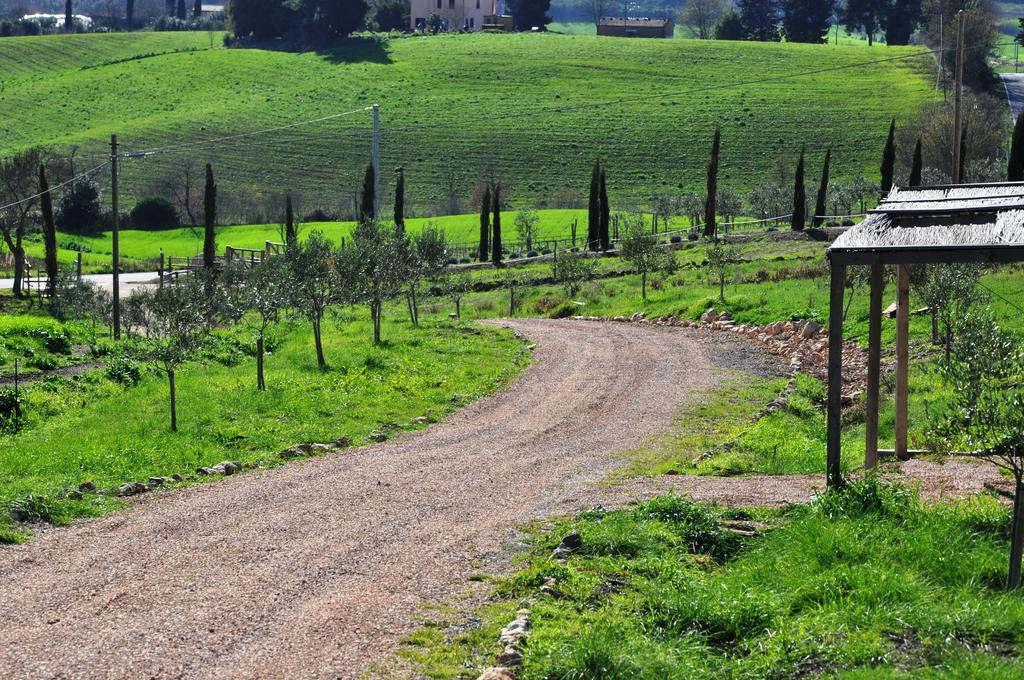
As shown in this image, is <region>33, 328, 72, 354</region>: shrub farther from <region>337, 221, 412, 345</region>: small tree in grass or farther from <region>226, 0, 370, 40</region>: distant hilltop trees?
<region>226, 0, 370, 40</region>: distant hilltop trees

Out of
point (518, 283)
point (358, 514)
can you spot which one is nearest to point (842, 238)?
point (358, 514)

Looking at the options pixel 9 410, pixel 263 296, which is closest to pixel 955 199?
pixel 263 296

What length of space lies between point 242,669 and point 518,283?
47825 mm

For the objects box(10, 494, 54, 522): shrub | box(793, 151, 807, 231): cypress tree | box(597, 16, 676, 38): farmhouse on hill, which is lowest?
box(10, 494, 54, 522): shrub

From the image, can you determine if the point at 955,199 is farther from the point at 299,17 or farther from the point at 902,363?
the point at 299,17

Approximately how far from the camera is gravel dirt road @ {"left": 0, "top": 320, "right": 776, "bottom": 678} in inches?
438

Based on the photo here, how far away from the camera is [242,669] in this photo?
10625 millimetres

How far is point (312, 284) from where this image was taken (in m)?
31.9

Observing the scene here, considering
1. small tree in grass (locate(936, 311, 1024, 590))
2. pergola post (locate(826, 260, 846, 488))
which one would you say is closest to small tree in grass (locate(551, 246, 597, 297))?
pergola post (locate(826, 260, 846, 488))

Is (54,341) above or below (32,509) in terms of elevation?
below

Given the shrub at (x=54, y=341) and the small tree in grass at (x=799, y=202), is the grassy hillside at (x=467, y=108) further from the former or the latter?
the shrub at (x=54, y=341)

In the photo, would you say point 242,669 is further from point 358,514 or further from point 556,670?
point 358,514

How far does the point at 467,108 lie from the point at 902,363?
116321mm

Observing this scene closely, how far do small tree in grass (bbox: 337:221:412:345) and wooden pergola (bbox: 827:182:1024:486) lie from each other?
20790 mm
